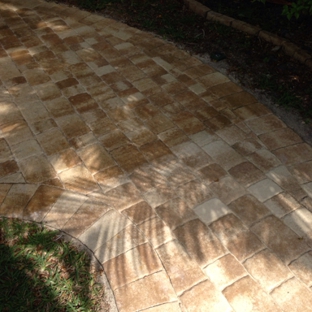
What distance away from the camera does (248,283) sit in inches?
103

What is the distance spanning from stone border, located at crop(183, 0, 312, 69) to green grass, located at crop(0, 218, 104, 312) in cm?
407

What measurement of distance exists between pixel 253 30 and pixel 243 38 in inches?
7.9

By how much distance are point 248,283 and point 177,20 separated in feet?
15.9

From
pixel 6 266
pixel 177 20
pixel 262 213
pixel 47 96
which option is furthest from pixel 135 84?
pixel 6 266

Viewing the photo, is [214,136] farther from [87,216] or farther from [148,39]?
[148,39]

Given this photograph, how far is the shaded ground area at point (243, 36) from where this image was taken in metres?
4.61

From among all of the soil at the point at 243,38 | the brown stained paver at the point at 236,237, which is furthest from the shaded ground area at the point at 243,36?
the brown stained paver at the point at 236,237

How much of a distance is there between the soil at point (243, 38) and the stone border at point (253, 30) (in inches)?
3.0

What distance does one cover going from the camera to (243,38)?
5477mm

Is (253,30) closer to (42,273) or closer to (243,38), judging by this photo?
(243,38)

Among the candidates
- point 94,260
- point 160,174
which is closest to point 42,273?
point 94,260

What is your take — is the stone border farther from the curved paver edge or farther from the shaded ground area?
the curved paver edge

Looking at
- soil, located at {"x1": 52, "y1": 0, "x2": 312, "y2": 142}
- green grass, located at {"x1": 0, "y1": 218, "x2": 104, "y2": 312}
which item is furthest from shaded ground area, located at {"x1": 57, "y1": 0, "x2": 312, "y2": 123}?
green grass, located at {"x1": 0, "y1": 218, "x2": 104, "y2": 312}

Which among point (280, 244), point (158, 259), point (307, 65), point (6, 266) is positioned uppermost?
point (307, 65)
